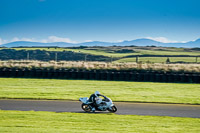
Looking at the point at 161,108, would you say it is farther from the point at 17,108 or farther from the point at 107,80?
the point at 107,80

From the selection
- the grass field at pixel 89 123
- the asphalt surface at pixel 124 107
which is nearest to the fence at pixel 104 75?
the asphalt surface at pixel 124 107

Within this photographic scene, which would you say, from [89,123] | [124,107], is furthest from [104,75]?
[89,123]

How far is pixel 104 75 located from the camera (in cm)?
3056

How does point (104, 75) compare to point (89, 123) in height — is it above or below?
above

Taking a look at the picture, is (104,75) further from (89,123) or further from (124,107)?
(89,123)

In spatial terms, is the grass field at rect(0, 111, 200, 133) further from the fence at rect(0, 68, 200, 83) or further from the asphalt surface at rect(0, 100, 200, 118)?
the fence at rect(0, 68, 200, 83)

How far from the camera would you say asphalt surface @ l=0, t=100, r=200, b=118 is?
48.8 ft

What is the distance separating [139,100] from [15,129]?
33.2 feet

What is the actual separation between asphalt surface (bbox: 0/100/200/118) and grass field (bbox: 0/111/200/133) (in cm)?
159

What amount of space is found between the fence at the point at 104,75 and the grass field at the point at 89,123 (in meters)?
16.4

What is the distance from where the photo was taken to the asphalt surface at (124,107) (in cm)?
1488

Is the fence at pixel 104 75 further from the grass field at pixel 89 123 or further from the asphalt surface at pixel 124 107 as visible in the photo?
the grass field at pixel 89 123

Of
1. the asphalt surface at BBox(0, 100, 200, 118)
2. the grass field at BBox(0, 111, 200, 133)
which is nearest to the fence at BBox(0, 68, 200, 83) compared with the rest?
the asphalt surface at BBox(0, 100, 200, 118)

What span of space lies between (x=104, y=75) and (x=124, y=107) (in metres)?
A: 14.2
